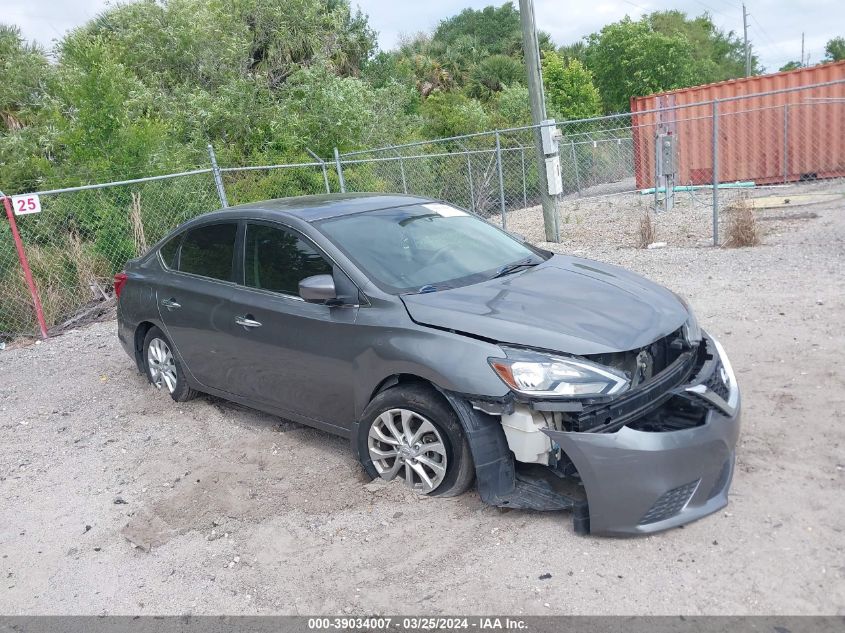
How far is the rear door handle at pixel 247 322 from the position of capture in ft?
15.1

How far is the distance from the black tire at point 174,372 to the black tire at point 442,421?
2313 millimetres

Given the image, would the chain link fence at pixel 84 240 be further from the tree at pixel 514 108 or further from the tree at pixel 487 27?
the tree at pixel 487 27

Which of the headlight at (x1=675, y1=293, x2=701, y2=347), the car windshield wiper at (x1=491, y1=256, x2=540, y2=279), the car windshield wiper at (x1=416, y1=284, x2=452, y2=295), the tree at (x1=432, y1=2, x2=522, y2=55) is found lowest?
the headlight at (x1=675, y1=293, x2=701, y2=347)

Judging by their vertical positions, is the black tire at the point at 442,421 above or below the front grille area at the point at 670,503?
above

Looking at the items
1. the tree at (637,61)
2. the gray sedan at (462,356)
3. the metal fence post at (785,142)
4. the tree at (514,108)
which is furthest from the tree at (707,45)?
the gray sedan at (462,356)

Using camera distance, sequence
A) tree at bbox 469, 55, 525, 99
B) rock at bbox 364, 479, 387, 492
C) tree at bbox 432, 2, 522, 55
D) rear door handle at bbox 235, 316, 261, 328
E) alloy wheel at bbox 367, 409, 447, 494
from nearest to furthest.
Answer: alloy wheel at bbox 367, 409, 447, 494
rock at bbox 364, 479, 387, 492
rear door handle at bbox 235, 316, 261, 328
tree at bbox 469, 55, 525, 99
tree at bbox 432, 2, 522, 55

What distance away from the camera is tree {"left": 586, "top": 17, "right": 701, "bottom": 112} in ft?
112

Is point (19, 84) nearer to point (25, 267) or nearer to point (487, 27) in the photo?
point (25, 267)

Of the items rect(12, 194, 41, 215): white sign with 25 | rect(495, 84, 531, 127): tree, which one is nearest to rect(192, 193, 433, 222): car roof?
rect(12, 194, 41, 215): white sign with 25

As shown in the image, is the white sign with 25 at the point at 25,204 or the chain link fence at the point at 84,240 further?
the chain link fence at the point at 84,240

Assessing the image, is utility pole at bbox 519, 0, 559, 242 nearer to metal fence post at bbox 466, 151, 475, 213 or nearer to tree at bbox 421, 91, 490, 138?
metal fence post at bbox 466, 151, 475, 213

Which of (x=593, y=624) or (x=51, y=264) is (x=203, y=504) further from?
(x=51, y=264)

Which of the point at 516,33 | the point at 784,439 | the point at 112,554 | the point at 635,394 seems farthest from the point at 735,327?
the point at 516,33

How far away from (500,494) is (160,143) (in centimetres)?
1095
